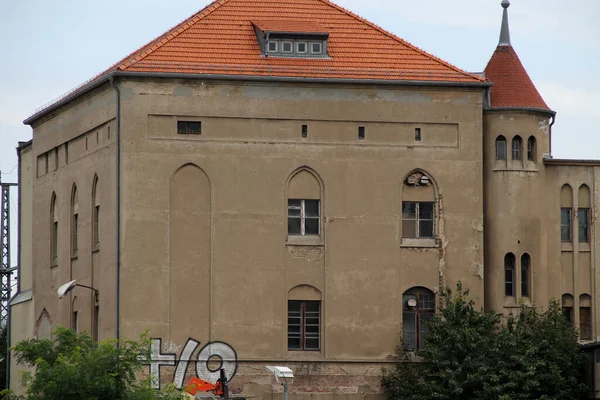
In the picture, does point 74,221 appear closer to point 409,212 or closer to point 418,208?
point 409,212

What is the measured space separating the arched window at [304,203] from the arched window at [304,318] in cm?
217

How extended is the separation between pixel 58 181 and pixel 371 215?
1413 cm

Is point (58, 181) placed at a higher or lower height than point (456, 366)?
higher

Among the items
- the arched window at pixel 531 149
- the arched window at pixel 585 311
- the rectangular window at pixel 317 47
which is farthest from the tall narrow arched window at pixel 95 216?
the arched window at pixel 585 311

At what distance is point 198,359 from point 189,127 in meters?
8.51

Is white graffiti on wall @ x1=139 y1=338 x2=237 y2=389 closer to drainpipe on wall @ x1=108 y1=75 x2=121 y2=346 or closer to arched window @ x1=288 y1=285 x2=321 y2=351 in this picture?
drainpipe on wall @ x1=108 y1=75 x2=121 y2=346

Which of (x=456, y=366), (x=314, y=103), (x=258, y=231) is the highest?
(x=314, y=103)

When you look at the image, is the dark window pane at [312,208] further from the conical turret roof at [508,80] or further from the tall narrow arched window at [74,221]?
the tall narrow arched window at [74,221]

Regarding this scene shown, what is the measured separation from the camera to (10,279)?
98438 millimetres

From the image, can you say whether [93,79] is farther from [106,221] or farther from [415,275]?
[415,275]

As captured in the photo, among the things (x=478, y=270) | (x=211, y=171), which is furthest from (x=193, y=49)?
(x=478, y=270)

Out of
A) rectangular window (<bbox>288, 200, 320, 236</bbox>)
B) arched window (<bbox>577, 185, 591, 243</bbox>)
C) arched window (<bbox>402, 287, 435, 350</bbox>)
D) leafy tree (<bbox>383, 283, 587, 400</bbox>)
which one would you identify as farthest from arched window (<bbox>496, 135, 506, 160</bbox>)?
rectangular window (<bbox>288, 200, 320, 236</bbox>)

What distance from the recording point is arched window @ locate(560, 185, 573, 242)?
69.5 meters

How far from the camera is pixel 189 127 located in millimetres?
66125
